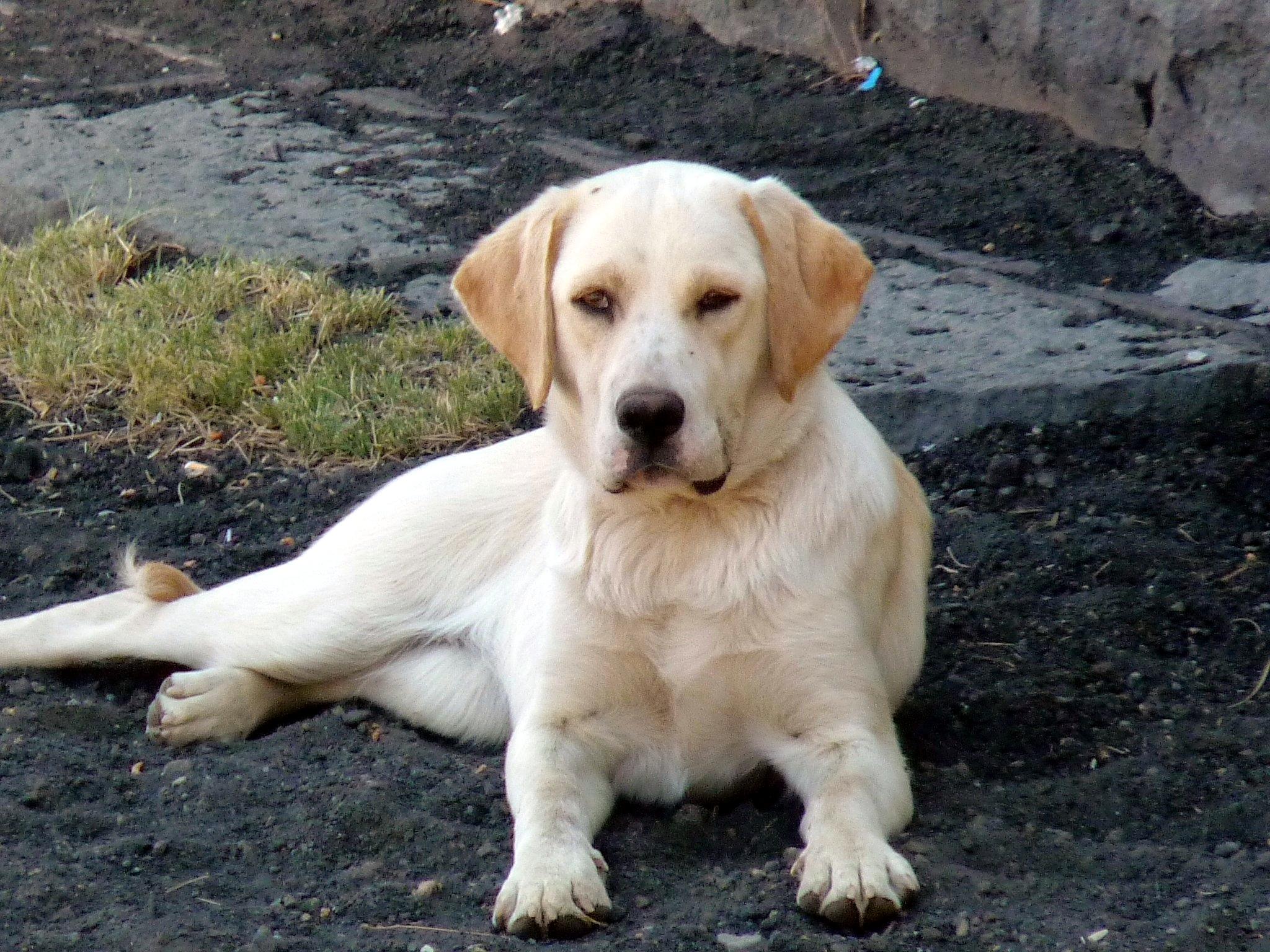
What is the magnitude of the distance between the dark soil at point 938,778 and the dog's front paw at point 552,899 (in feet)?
0.17

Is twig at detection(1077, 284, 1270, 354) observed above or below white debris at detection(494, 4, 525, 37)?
below

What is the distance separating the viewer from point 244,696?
3.90 m

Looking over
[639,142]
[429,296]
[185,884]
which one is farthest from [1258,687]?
[639,142]

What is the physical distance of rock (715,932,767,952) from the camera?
260 cm

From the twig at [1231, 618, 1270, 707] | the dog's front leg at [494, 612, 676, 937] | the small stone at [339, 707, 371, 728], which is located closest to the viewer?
the dog's front leg at [494, 612, 676, 937]

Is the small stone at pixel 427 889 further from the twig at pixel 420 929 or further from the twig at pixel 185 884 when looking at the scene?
the twig at pixel 185 884

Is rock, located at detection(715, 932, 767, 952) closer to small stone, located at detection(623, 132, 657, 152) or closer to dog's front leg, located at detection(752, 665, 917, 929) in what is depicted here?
dog's front leg, located at detection(752, 665, 917, 929)

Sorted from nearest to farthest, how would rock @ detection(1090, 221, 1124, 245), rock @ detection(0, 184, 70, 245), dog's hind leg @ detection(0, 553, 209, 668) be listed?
A: 1. dog's hind leg @ detection(0, 553, 209, 668)
2. rock @ detection(1090, 221, 1124, 245)
3. rock @ detection(0, 184, 70, 245)

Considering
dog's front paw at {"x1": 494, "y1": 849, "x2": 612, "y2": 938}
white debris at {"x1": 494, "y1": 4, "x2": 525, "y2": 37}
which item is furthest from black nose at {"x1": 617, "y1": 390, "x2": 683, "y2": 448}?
white debris at {"x1": 494, "y1": 4, "x2": 525, "y2": 37}

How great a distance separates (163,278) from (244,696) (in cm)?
287

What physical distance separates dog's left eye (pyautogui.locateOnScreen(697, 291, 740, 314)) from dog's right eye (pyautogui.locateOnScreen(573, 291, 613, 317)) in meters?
0.17

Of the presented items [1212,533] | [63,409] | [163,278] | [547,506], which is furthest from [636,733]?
[163,278]

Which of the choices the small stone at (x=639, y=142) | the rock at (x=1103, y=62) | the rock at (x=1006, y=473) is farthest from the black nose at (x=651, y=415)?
the small stone at (x=639, y=142)

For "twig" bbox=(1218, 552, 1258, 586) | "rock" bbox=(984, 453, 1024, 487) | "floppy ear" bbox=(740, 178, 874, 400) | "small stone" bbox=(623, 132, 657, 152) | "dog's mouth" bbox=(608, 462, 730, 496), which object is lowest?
"twig" bbox=(1218, 552, 1258, 586)
